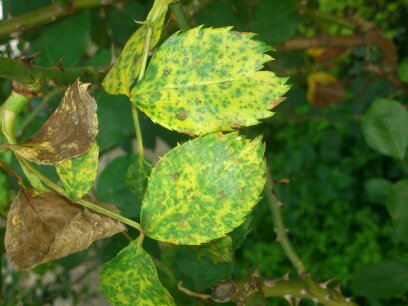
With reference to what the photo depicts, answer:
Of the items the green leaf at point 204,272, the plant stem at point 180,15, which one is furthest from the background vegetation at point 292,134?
the plant stem at point 180,15

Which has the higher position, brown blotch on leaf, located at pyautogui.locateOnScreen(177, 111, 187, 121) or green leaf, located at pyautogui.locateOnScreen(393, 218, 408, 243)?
brown blotch on leaf, located at pyautogui.locateOnScreen(177, 111, 187, 121)

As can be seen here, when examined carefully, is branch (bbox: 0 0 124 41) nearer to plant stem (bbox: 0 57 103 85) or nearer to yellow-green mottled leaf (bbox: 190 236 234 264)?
plant stem (bbox: 0 57 103 85)

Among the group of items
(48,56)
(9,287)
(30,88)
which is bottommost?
(9,287)

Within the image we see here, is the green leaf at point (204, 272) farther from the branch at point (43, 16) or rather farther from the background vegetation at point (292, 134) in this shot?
the branch at point (43, 16)

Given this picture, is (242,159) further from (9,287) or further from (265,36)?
(9,287)

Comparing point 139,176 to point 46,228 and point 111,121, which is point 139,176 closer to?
point 46,228

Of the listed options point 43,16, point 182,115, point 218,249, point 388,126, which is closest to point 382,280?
point 388,126

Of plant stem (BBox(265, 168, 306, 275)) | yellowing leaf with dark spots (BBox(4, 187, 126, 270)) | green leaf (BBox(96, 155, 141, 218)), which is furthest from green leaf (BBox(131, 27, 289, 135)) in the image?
green leaf (BBox(96, 155, 141, 218))

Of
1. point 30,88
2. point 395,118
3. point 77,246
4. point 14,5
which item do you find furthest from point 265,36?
point 77,246
